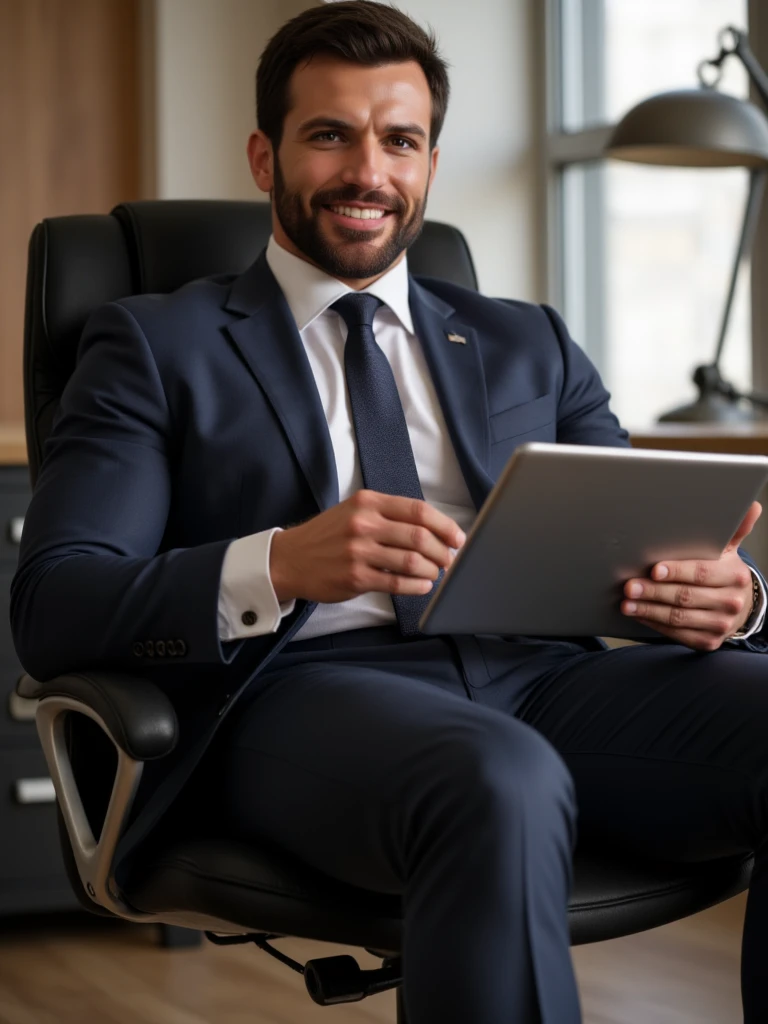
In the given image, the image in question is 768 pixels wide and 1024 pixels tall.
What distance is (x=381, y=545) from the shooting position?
4.03 feet

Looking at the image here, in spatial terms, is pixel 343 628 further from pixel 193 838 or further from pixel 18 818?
pixel 18 818

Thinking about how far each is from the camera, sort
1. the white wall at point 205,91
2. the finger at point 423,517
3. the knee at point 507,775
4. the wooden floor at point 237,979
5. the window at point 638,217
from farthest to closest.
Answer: the white wall at point 205,91 → the window at point 638,217 → the wooden floor at point 237,979 → the finger at point 423,517 → the knee at point 507,775

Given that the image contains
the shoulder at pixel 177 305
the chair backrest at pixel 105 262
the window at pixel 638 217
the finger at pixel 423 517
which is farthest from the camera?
the window at pixel 638 217

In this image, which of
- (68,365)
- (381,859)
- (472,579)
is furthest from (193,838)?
(68,365)

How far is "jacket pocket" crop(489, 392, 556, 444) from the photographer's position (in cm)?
163

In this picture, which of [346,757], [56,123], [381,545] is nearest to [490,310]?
[381,545]

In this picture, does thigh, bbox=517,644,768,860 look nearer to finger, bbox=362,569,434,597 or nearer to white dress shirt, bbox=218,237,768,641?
white dress shirt, bbox=218,237,768,641

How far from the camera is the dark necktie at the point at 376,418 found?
59.6 inches

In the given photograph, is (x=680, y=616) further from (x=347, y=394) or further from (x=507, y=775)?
(x=347, y=394)

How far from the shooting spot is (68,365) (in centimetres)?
172

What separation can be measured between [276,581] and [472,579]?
19cm

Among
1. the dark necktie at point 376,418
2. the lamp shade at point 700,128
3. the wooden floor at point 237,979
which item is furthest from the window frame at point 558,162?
the dark necktie at point 376,418

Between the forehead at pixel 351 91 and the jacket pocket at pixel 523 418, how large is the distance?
0.35 metres

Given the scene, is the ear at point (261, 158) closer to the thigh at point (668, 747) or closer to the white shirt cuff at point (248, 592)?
the white shirt cuff at point (248, 592)
